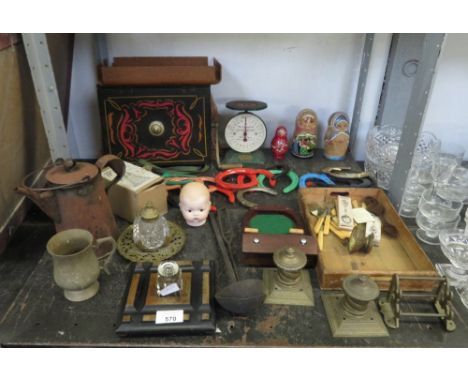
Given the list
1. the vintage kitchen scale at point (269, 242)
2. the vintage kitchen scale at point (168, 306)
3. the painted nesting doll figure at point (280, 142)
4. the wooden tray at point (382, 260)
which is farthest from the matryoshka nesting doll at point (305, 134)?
the vintage kitchen scale at point (168, 306)

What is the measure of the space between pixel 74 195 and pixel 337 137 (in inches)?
36.1

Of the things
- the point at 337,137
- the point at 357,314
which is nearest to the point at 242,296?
the point at 357,314

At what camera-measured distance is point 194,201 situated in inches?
38.5

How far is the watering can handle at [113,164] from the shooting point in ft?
2.94

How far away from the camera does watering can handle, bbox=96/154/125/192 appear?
0.90 m

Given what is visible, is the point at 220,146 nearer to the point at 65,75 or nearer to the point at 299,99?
the point at 299,99

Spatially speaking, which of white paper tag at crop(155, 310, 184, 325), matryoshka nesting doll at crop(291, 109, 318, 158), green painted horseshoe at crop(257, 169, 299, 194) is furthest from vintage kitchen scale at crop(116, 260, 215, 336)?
matryoshka nesting doll at crop(291, 109, 318, 158)

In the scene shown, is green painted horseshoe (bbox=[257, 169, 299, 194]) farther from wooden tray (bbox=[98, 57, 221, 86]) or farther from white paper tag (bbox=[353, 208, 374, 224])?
wooden tray (bbox=[98, 57, 221, 86])

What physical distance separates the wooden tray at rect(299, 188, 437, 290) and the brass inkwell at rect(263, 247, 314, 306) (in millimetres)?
53

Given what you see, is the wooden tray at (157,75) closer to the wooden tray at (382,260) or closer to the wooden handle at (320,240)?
the wooden tray at (382,260)

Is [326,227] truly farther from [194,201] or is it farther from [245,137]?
[245,137]

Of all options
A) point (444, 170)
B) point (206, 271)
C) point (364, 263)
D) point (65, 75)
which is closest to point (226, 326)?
point (206, 271)

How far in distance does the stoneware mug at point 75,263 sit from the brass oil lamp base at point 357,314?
502mm

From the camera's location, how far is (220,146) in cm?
142
